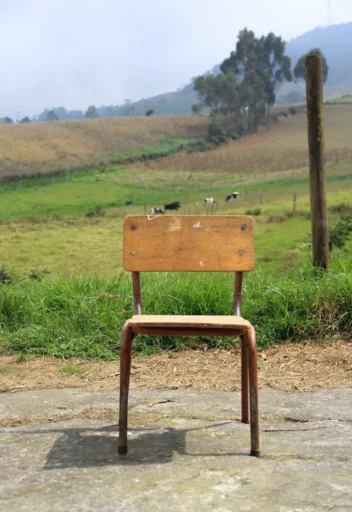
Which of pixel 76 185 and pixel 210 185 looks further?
pixel 210 185

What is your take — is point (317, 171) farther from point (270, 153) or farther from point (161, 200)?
point (270, 153)

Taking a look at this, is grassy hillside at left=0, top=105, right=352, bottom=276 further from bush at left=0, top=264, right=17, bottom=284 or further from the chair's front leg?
the chair's front leg

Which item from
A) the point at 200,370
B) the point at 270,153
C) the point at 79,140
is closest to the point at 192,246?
the point at 200,370

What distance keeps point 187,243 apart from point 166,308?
1.81 metres

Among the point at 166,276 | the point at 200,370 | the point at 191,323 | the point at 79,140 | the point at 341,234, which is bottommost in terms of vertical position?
the point at 200,370

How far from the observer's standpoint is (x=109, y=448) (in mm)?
3115

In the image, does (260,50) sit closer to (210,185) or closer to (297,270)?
(210,185)

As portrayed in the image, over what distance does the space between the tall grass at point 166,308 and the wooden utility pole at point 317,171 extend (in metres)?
0.19

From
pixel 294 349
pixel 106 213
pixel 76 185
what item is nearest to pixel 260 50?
pixel 76 185

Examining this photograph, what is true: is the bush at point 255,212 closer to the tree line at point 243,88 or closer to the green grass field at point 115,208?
the green grass field at point 115,208

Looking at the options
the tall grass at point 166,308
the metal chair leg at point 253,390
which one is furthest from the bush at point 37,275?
the metal chair leg at point 253,390

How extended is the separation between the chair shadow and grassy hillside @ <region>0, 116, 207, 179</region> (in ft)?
85.5

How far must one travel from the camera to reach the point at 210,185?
34094mm

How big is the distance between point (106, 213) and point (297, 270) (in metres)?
20.9
